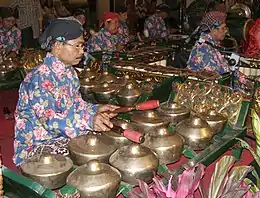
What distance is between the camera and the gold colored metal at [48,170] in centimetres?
179

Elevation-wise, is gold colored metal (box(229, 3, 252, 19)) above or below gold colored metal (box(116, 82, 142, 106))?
above

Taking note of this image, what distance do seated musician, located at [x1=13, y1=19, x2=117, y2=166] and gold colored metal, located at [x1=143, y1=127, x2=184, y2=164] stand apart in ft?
0.79

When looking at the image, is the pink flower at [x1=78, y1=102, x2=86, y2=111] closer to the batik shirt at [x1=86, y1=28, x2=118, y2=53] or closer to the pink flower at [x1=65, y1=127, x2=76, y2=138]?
the pink flower at [x1=65, y1=127, x2=76, y2=138]

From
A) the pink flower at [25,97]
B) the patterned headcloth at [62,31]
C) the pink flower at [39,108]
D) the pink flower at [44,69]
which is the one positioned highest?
the patterned headcloth at [62,31]

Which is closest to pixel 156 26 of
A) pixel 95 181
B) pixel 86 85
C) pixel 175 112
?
pixel 86 85

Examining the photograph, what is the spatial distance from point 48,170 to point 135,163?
1.21ft

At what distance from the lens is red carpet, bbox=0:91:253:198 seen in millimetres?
2639

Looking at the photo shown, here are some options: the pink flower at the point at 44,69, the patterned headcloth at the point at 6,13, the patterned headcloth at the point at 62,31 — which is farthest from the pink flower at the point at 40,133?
the patterned headcloth at the point at 6,13

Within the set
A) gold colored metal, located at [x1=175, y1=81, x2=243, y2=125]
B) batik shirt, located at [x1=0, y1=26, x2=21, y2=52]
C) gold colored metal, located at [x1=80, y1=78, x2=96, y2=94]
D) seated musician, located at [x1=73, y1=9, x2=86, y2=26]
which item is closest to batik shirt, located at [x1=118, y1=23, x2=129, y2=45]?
seated musician, located at [x1=73, y1=9, x2=86, y2=26]

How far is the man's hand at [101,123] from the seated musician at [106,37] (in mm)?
3341

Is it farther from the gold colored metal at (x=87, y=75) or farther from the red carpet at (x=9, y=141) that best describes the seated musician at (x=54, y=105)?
the gold colored metal at (x=87, y=75)

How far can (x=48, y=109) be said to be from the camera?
204cm

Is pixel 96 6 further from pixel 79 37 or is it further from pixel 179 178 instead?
pixel 179 178

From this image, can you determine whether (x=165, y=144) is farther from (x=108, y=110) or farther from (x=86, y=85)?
(x=86, y=85)
